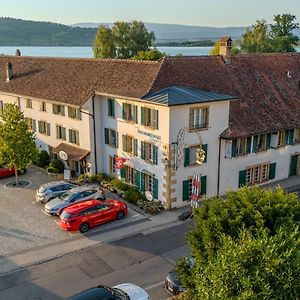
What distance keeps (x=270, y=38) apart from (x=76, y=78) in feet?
165

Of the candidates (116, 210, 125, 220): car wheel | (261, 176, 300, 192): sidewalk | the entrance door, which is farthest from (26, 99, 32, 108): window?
the entrance door

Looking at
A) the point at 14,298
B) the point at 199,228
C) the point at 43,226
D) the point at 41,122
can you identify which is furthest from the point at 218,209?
the point at 41,122

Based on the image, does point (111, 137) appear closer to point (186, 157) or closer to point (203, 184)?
point (186, 157)

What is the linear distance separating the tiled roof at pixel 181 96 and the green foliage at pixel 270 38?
162 feet

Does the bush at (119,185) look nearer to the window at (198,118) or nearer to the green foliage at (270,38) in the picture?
the window at (198,118)

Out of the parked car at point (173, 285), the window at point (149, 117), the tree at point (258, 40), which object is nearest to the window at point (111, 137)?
the window at point (149, 117)

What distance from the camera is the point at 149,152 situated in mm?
32719

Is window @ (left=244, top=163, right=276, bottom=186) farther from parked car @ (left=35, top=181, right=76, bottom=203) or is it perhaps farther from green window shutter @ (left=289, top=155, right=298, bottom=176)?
parked car @ (left=35, top=181, right=76, bottom=203)

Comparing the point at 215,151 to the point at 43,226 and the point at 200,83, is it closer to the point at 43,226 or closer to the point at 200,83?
the point at 200,83

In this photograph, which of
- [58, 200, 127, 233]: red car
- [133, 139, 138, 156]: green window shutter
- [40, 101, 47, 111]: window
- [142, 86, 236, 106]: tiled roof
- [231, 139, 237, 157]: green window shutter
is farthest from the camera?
[40, 101, 47, 111]: window

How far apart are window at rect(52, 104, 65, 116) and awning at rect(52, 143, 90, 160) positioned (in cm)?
291

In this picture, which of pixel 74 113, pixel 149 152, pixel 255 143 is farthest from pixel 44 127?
pixel 255 143

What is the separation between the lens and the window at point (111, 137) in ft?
→ 118

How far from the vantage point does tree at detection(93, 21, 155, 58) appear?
80.7 m
